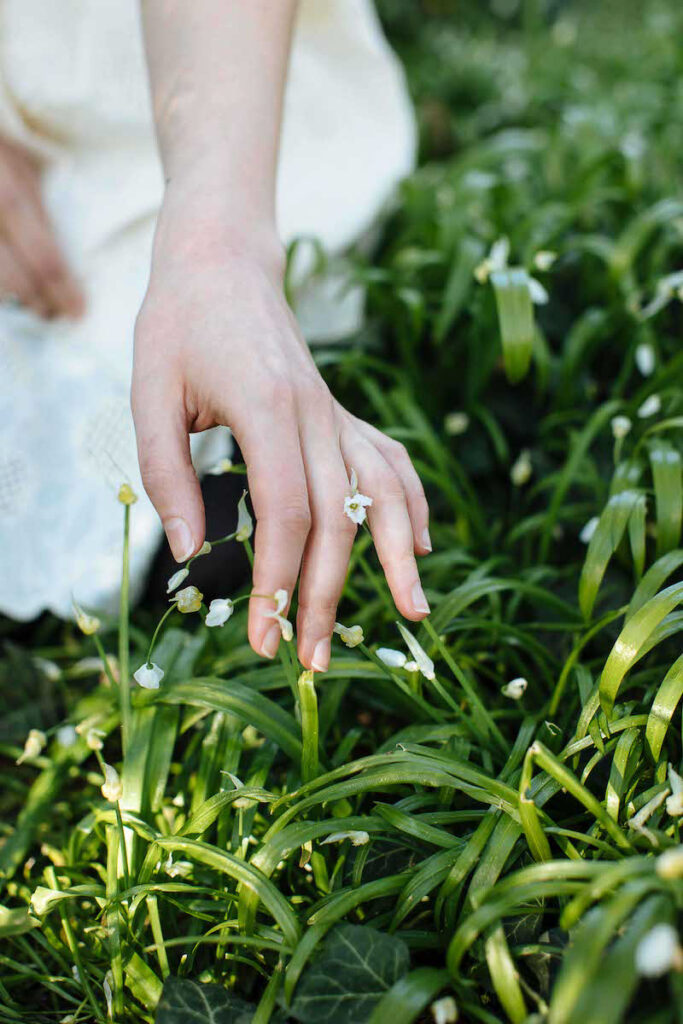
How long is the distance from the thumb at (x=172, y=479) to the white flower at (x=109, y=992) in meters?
0.56

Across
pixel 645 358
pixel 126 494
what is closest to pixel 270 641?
pixel 126 494

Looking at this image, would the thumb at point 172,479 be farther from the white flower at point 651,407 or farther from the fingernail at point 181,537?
the white flower at point 651,407

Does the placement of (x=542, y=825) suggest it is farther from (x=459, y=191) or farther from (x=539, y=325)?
(x=459, y=191)

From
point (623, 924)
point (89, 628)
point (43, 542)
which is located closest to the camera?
point (623, 924)

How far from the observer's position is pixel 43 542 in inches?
62.9

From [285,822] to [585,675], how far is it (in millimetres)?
514

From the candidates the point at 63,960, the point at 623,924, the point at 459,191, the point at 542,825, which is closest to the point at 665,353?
the point at 459,191

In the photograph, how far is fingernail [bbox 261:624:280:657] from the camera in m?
0.93

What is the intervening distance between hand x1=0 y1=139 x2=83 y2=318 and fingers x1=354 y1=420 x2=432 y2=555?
3.50 feet

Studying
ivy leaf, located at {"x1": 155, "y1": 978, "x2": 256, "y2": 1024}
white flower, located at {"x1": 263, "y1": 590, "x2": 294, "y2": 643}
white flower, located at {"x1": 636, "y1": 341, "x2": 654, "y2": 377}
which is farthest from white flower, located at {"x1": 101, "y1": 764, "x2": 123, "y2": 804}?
white flower, located at {"x1": 636, "y1": 341, "x2": 654, "y2": 377}

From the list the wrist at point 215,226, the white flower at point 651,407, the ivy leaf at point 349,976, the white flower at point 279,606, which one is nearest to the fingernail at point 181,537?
the white flower at point 279,606

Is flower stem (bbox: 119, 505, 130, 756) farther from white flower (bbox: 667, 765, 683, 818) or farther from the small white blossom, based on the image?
white flower (bbox: 667, 765, 683, 818)

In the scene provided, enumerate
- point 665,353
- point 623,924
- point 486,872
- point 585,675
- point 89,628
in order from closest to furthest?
point 623,924
point 486,872
point 89,628
point 585,675
point 665,353

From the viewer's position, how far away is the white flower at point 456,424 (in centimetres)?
184
